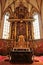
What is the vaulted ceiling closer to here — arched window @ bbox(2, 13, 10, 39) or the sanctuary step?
arched window @ bbox(2, 13, 10, 39)

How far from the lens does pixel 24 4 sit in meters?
18.0

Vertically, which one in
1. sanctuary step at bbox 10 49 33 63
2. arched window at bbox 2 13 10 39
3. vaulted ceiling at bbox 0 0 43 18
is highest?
vaulted ceiling at bbox 0 0 43 18

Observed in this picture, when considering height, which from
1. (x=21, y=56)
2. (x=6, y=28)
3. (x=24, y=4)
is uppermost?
(x=24, y=4)

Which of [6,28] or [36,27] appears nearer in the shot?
[6,28]

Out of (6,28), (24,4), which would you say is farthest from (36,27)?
(6,28)

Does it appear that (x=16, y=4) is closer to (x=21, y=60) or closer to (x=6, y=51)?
(x=6, y=51)

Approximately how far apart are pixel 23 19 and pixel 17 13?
1.47 meters

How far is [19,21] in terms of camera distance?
653 inches

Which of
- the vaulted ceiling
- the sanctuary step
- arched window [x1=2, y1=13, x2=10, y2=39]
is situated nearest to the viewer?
the sanctuary step

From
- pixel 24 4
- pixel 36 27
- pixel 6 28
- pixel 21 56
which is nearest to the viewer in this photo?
pixel 21 56

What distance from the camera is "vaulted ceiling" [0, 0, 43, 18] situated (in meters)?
17.6

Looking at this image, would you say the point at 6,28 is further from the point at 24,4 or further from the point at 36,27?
the point at 24,4

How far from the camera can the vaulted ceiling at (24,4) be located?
17.6 m

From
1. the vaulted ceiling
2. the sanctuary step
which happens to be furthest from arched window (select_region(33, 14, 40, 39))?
the sanctuary step
